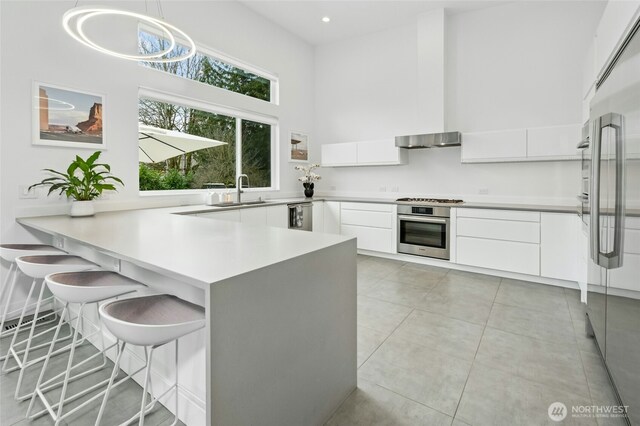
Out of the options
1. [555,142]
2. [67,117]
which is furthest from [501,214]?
[67,117]

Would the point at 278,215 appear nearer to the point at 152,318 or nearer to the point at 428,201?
the point at 428,201

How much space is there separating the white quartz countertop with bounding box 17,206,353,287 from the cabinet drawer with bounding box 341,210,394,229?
9.35 feet

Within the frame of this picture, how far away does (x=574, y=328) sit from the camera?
255 cm

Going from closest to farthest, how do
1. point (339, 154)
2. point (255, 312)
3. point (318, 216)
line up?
point (255, 312)
point (318, 216)
point (339, 154)

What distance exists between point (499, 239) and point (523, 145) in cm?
118

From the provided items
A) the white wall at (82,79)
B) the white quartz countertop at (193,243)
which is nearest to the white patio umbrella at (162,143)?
the white wall at (82,79)

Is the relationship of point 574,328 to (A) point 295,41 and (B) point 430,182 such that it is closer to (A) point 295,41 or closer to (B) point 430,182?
(B) point 430,182

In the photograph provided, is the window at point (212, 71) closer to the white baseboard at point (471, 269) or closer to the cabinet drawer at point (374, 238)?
the cabinet drawer at point (374, 238)

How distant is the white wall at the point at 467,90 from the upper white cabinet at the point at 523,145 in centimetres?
32

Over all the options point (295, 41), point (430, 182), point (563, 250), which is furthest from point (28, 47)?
point (563, 250)

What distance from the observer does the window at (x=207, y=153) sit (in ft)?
12.4

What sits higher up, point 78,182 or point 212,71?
point 212,71

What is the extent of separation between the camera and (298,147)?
5.75m

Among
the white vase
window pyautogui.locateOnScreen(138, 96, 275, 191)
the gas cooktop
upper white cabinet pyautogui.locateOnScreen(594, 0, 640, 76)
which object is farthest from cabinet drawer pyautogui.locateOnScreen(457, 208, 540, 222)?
the white vase
